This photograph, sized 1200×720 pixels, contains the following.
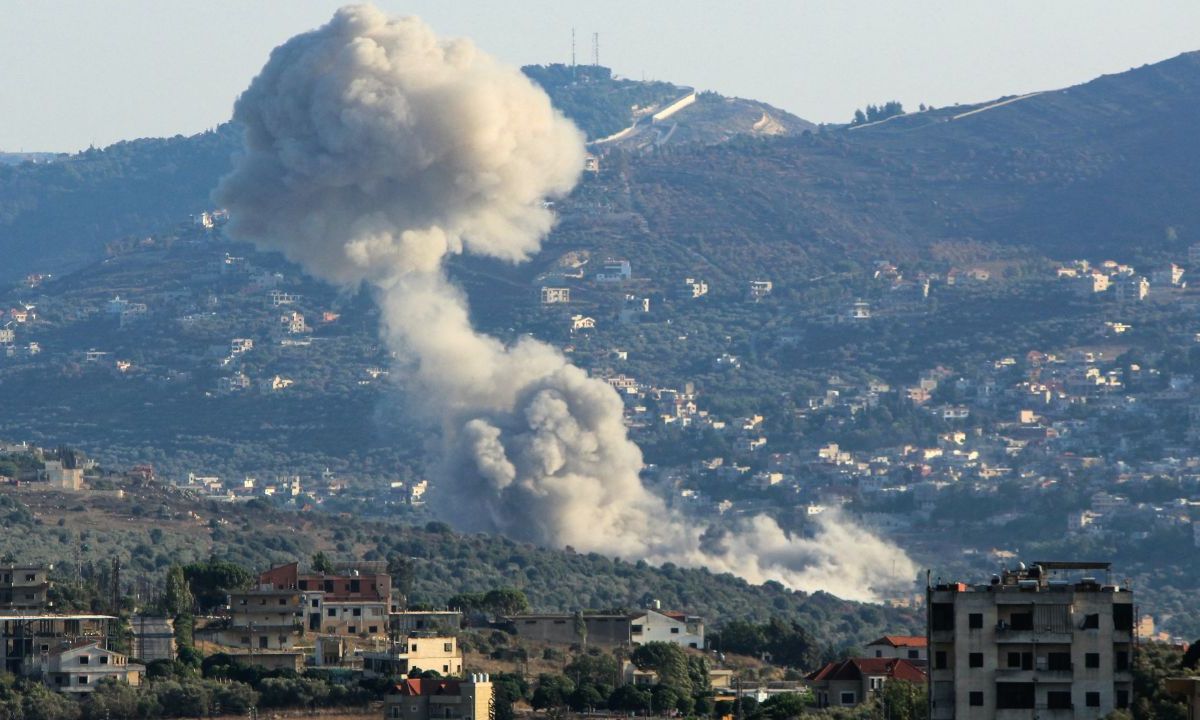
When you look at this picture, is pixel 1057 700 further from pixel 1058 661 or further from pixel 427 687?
pixel 427 687

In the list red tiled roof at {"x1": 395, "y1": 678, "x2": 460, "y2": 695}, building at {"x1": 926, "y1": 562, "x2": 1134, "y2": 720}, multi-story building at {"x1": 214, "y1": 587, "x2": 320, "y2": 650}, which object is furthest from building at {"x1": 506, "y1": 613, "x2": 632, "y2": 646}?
building at {"x1": 926, "y1": 562, "x2": 1134, "y2": 720}

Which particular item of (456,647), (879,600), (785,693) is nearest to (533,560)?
(879,600)

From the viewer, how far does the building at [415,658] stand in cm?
8275

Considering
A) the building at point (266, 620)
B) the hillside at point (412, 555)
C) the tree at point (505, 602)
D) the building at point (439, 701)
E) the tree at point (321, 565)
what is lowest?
the building at point (439, 701)

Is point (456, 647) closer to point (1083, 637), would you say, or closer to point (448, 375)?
point (1083, 637)

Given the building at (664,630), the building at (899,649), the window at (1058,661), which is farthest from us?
the building at (664,630)

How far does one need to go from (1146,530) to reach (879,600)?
28.4 meters

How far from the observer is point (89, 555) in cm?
12250

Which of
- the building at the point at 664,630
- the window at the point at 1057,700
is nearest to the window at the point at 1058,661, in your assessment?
the window at the point at 1057,700

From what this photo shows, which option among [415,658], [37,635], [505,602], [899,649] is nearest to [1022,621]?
[415,658]

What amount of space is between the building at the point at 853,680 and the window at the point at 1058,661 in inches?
1032

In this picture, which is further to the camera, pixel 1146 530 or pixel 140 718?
pixel 1146 530

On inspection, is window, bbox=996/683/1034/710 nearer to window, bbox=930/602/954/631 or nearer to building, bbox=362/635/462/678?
window, bbox=930/602/954/631

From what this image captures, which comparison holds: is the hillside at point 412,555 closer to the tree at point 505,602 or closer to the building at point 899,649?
the tree at point 505,602
